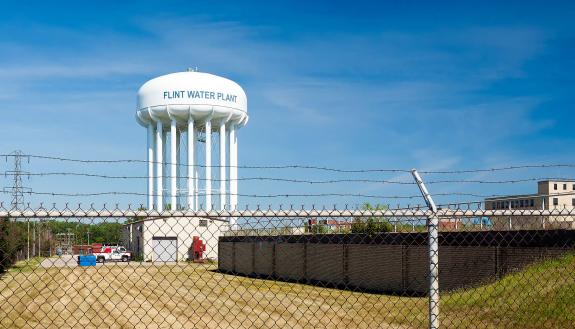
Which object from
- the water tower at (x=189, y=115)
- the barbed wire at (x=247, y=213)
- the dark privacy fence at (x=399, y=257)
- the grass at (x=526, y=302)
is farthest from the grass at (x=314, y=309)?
the water tower at (x=189, y=115)

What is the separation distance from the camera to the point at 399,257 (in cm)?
2469

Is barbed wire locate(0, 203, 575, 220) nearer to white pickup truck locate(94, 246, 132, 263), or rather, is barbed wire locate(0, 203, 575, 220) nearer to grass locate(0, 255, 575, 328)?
grass locate(0, 255, 575, 328)

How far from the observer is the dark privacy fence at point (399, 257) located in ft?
63.4

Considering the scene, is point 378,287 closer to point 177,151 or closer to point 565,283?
point 565,283

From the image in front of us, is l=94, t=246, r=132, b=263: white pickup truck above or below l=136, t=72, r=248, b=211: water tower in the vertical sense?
below

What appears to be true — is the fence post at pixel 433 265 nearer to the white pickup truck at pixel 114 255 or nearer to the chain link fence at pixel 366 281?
the chain link fence at pixel 366 281

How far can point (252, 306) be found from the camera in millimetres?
18875

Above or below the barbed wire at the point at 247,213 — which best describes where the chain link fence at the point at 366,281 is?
below

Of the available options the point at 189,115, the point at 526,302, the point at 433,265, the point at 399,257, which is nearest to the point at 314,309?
the point at 526,302

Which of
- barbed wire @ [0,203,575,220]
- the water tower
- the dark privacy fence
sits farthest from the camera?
the water tower

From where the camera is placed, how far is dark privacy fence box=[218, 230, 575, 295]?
761 inches

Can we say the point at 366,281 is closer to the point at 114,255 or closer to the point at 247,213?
the point at 247,213

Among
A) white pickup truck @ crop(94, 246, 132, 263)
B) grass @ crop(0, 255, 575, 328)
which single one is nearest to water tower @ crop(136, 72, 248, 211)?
white pickup truck @ crop(94, 246, 132, 263)

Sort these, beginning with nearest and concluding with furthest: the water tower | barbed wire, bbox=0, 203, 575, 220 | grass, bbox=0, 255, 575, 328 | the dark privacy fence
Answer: barbed wire, bbox=0, 203, 575, 220
grass, bbox=0, 255, 575, 328
the dark privacy fence
the water tower
